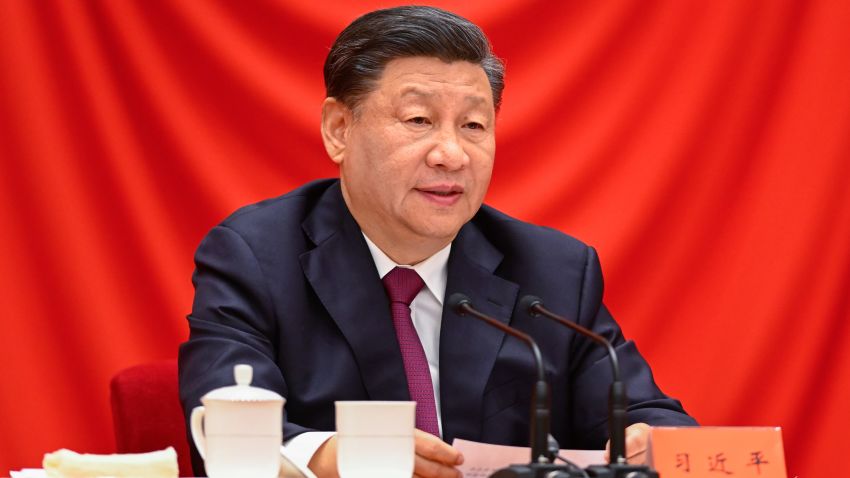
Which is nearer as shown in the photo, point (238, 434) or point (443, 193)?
point (238, 434)

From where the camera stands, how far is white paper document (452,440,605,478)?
4.96 ft

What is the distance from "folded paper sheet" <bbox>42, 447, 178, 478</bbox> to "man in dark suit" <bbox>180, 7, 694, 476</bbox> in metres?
0.46

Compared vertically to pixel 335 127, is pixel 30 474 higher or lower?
lower

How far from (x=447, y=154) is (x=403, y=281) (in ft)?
0.87

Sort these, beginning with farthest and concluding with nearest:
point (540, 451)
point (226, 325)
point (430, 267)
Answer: point (430, 267) < point (226, 325) < point (540, 451)

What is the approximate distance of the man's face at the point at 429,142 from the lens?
2.01 m

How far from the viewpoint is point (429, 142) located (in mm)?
2008

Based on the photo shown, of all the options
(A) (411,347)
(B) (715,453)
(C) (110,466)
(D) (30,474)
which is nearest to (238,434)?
(C) (110,466)

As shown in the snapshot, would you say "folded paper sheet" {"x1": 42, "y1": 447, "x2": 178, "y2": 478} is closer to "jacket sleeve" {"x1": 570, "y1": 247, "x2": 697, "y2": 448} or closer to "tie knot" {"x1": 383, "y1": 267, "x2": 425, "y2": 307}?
"tie knot" {"x1": 383, "y1": 267, "x2": 425, "y2": 307}

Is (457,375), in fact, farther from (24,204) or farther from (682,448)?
(24,204)

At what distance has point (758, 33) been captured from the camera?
3000 mm

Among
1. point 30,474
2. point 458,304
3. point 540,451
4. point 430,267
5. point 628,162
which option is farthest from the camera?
point 628,162

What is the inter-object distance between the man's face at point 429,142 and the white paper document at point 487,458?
1.91ft

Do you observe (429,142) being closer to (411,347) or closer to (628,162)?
(411,347)
